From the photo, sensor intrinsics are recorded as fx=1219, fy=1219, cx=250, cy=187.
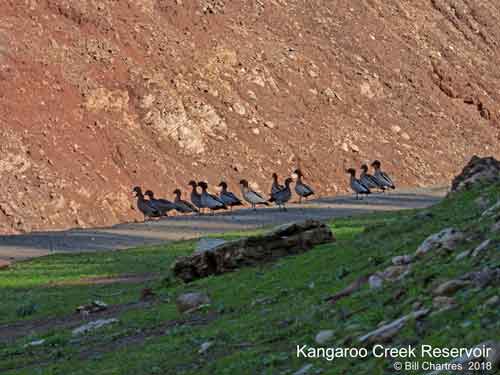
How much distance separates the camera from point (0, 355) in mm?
16016

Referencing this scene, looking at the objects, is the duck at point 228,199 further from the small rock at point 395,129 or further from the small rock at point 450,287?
the small rock at point 450,287

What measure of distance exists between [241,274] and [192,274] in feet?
5.90

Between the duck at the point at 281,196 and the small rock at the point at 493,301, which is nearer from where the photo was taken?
the small rock at the point at 493,301

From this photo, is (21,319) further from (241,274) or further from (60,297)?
(241,274)

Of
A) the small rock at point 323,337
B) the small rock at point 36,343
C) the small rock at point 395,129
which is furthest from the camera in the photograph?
the small rock at point 395,129

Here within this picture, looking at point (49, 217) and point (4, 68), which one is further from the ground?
point (4, 68)

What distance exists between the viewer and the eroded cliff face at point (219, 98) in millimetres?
43594

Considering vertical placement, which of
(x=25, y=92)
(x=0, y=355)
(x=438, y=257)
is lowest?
(x=0, y=355)

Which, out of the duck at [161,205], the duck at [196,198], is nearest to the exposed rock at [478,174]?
the duck at [161,205]

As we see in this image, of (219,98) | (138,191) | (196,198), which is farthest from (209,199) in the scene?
(219,98)

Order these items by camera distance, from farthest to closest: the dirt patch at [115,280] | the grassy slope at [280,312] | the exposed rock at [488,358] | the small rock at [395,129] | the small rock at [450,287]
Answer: the small rock at [395,129] → the dirt patch at [115,280] → the small rock at [450,287] → the grassy slope at [280,312] → the exposed rock at [488,358]

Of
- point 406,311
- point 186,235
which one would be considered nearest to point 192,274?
point 406,311

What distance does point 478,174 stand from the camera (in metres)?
20.6

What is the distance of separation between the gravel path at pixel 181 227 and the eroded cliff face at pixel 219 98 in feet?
9.13
